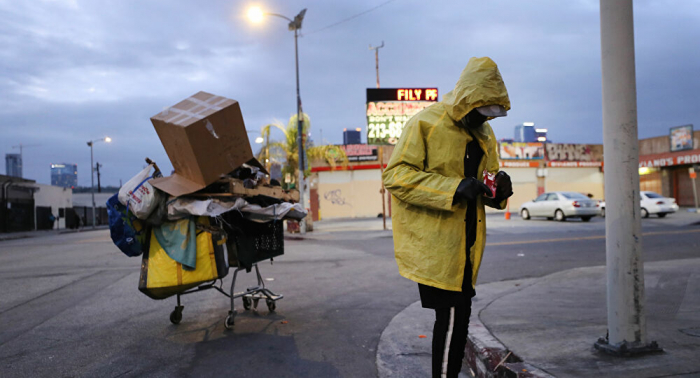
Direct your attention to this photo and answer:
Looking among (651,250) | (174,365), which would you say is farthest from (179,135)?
(651,250)

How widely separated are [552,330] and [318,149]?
22.1 meters

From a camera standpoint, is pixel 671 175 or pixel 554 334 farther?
pixel 671 175

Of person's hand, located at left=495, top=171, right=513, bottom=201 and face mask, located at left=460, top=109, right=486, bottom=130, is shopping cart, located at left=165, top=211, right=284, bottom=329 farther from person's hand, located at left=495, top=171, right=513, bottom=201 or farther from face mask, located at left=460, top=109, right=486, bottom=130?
person's hand, located at left=495, top=171, right=513, bottom=201

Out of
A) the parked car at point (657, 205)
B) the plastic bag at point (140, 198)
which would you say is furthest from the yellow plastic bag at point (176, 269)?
the parked car at point (657, 205)

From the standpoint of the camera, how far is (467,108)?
8.51 ft

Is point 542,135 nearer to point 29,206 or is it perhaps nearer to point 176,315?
point 29,206

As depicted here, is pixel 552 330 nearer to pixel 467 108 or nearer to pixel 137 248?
pixel 467 108

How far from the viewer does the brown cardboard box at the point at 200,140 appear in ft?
15.0

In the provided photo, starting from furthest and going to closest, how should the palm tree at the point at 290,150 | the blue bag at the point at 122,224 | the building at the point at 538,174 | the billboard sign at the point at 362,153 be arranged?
the billboard sign at the point at 362,153, the building at the point at 538,174, the palm tree at the point at 290,150, the blue bag at the point at 122,224

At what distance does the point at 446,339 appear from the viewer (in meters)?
2.73

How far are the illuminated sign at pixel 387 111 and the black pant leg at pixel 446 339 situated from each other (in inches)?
701

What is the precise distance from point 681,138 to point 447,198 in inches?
1610

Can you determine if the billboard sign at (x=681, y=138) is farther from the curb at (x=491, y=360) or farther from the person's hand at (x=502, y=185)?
the person's hand at (x=502, y=185)

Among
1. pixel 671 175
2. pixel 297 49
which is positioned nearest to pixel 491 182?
pixel 297 49
